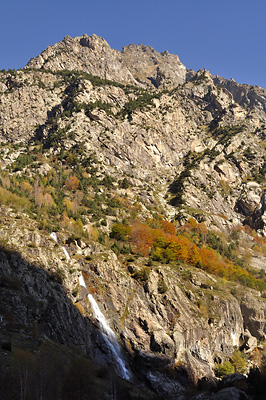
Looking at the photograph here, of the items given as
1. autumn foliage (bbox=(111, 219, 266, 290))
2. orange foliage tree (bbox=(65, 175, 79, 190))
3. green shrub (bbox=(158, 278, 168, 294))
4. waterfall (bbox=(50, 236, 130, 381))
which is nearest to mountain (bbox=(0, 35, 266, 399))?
green shrub (bbox=(158, 278, 168, 294))

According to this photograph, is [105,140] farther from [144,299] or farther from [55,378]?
[55,378]

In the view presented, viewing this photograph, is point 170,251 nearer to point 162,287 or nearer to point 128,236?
point 128,236

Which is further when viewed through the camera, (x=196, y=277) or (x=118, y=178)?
(x=118, y=178)

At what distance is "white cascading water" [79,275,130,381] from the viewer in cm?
3978

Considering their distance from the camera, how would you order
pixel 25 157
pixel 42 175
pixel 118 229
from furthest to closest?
pixel 25 157
pixel 42 175
pixel 118 229

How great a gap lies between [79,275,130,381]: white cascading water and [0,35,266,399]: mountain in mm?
1057

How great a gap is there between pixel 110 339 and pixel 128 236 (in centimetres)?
4143

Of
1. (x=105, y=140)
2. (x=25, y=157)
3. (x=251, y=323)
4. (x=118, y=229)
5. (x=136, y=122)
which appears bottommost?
(x=251, y=323)

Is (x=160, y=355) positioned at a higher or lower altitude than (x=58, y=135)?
lower

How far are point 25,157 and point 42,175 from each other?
683 inches

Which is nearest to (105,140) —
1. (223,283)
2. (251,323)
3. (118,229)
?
(118,229)

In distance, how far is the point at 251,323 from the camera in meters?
66.0

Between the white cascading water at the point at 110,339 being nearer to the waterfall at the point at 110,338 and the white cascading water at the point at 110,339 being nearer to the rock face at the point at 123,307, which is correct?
the waterfall at the point at 110,338

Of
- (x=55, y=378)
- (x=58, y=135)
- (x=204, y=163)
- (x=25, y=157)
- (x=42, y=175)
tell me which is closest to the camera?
(x=55, y=378)
